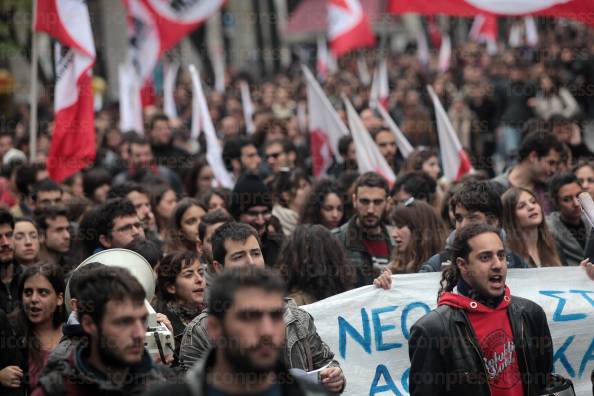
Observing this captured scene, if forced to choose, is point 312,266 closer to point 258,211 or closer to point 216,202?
point 258,211

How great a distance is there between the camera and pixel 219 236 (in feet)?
19.7

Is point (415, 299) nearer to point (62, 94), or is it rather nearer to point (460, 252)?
point (460, 252)

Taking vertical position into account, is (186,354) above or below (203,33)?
below

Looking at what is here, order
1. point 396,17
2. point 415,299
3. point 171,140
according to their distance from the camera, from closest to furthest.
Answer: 1. point 415,299
2. point 171,140
3. point 396,17

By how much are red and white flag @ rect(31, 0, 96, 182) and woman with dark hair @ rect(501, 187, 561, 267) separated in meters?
4.53

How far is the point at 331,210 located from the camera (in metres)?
8.71

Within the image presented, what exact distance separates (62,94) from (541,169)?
4.52 metres

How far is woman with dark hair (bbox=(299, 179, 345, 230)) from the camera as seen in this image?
872 centimetres

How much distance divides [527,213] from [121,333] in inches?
154

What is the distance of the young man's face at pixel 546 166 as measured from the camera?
29.6 ft

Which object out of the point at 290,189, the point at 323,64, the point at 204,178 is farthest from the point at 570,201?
the point at 323,64

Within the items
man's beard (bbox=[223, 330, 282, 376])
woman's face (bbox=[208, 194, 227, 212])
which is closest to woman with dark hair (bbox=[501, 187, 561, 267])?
woman's face (bbox=[208, 194, 227, 212])

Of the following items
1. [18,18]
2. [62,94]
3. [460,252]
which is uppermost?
[18,18]

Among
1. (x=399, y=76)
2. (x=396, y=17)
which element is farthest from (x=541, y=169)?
(x=396, y=17)
